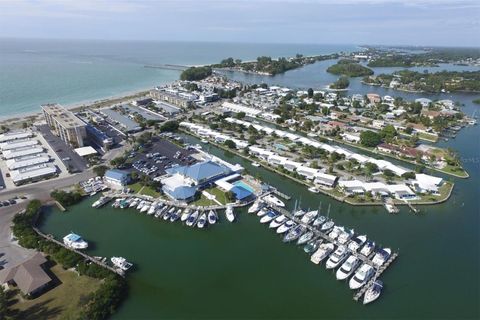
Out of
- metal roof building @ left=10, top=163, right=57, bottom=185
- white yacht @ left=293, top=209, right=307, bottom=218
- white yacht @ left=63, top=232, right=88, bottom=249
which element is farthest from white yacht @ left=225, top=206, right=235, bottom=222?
metal roof building @ left=10, top=163, right=57, bottom=185

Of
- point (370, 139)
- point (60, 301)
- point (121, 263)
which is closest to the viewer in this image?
point (60, 301)

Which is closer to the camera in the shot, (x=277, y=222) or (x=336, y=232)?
(x=336, y=232)

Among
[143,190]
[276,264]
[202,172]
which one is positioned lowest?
[276,264]

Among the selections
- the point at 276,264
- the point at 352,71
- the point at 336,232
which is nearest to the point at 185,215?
the point at 276,264

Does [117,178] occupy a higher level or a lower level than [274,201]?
higher

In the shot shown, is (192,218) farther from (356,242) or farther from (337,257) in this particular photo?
(356,242)

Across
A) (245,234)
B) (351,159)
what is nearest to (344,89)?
(351,159)

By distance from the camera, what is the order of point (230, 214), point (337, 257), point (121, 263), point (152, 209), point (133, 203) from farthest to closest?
point (133, 203) → point (152, 209) → point (230, 214) → point (337, 257) → point (121, 263)
